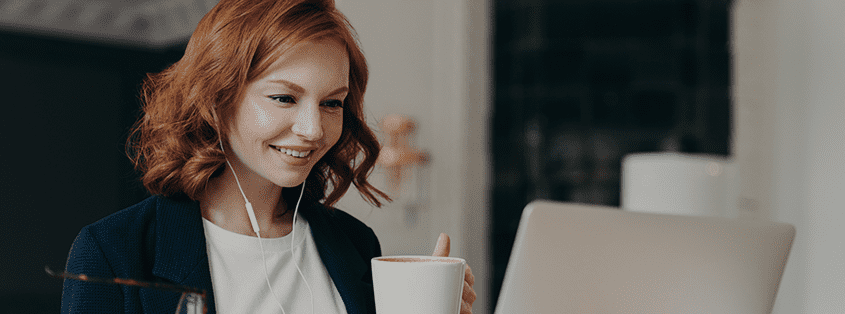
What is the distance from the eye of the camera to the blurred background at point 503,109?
676mm

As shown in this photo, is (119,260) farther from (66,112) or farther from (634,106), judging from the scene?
(634,106)

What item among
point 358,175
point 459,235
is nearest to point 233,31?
point 358,175

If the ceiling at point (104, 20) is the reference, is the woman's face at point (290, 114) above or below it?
below

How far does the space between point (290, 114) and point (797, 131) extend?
2565mm

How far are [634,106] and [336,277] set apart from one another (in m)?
3.23

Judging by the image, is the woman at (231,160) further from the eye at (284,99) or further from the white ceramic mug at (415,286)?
the white ceramic mug at (415,286)

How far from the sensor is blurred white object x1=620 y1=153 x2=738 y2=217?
5.96 feet

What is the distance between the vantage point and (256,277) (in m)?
0.60

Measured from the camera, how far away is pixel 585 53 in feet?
12.2

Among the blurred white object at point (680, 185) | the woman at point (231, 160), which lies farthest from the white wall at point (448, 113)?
the woman at point (231, 160)

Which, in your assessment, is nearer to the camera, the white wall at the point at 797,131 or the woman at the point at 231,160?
the woman at the point at 231,160

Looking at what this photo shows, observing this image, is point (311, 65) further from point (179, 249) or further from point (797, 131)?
point (797, 131)

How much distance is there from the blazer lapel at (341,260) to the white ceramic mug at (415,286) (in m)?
0.13

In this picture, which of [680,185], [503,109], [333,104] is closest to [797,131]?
[680,185]
